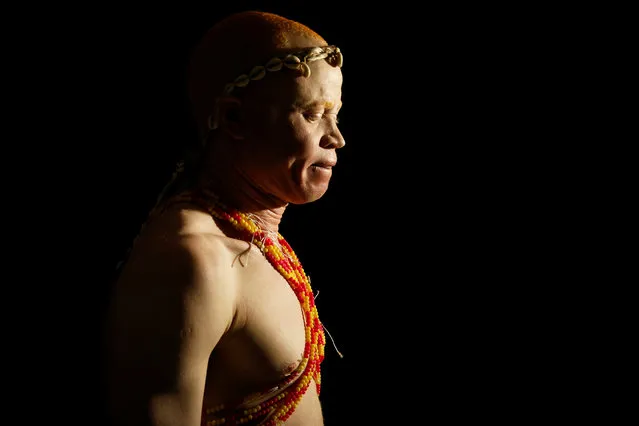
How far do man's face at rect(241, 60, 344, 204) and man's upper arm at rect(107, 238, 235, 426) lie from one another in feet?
0.73

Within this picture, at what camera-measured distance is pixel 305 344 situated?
4.22 ft

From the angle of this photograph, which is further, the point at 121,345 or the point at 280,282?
the point at 280,282

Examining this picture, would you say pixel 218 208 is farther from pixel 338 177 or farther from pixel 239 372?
pixel 338 177

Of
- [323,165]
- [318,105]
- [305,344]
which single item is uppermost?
[318,105]

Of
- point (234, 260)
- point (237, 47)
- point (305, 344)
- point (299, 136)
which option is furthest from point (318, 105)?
point (305, 344)

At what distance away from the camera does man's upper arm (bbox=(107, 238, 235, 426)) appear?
1.11 m

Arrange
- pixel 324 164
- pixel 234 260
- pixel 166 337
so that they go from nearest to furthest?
pixel 166 337, pixel 234 260, pixel 324 164

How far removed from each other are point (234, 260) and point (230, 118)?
0.25 m

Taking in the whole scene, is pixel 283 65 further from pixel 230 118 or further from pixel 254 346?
pixel 254 346

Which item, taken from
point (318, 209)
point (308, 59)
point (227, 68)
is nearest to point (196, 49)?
point (227, 68)

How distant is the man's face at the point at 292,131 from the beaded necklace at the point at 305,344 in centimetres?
8

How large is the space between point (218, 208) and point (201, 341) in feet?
0.85

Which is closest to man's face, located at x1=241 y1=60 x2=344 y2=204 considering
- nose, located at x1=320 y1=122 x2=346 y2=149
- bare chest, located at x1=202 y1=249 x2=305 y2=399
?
nose, located at x1=320 y1=122 x2=346 y2=149

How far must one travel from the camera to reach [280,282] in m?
1.29
